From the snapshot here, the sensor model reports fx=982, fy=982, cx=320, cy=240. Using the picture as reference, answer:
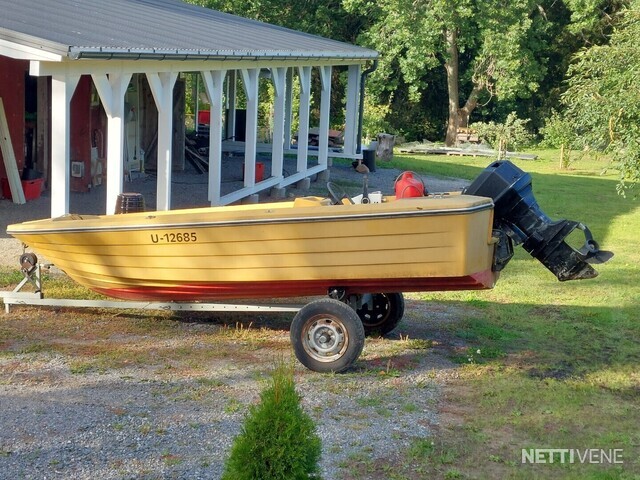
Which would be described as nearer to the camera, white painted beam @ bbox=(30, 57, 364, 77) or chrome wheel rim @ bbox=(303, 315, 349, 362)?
chrome wheel rim @ bbox=(303, 315, 349, 362)

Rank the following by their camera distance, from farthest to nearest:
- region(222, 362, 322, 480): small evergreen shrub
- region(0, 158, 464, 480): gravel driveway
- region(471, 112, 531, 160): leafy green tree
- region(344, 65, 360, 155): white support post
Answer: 1. region(471, 112, 531, 160): leafy green tree
2. region(344, 65, 360, 155): white support post
3. region(0, 158, 464, 480): gravel driveway
4. region(222, 362, 322, 480): small evergreen shrub

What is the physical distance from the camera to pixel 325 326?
755cm

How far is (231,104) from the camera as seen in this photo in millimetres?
25344

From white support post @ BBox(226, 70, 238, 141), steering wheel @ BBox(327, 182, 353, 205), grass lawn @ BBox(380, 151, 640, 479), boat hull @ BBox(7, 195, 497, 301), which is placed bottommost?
grass lawn @ BBox(380, 151, 640, 479)

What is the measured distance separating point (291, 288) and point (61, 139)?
3.39m

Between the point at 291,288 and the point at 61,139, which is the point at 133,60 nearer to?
the point at 61,139

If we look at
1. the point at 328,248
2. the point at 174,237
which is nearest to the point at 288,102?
the point at 174,237

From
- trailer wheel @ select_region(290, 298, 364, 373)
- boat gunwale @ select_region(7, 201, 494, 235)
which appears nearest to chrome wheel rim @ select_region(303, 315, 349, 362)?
trailer wheel @ select_region(290, 298, 364, 373)

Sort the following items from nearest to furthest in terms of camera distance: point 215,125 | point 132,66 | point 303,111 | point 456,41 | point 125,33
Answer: point 132,66, point 125,33, point 215,125, point 303,111, point 456,41

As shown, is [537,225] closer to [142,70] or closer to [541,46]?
[142,70]

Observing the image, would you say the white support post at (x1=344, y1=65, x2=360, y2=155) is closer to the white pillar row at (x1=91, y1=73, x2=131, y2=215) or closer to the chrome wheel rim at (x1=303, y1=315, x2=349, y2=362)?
the white pillar row at (x1=91, y1=73, x2=131, y2=215)

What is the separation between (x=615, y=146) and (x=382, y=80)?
66.4ft

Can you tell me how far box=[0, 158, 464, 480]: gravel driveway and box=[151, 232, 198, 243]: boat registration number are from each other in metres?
0.92

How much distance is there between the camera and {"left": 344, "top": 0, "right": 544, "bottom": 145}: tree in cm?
3206
